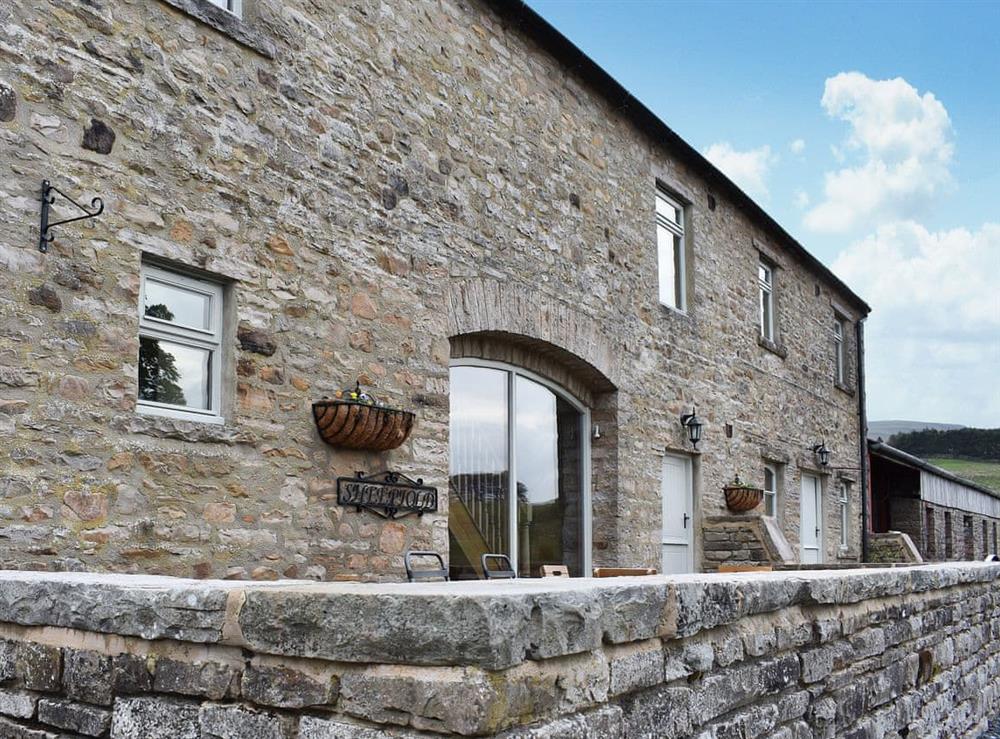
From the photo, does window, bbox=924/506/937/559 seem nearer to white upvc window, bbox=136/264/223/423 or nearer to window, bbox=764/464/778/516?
window, bbox=764/464/778/516

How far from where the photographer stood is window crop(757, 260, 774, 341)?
1330 centimetres

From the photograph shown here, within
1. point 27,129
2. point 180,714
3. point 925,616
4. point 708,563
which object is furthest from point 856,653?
point 708,563

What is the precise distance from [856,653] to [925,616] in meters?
1.44

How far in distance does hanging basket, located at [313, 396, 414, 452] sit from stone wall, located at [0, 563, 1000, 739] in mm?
2567

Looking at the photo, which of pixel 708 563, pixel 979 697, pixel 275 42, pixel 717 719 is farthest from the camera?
pixel 708 563

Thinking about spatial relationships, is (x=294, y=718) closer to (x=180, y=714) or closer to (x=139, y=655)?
(x=180, y=714)

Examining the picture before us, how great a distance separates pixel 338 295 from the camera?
20.2 ft

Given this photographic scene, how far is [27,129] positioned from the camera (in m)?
4.64

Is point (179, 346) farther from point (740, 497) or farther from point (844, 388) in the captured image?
point (844, 388)

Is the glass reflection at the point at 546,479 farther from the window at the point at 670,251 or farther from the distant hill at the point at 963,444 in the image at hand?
the distant hill at the point at 963,444

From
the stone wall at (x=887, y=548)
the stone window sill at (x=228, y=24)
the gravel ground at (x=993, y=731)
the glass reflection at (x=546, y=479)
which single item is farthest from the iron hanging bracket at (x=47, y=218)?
the stone wall at (x=887, y=548)

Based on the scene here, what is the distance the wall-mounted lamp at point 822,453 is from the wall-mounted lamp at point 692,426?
4.58m

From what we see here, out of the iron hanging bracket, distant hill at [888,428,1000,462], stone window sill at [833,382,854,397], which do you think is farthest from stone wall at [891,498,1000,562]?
distant hill at [888,428,1000,462]

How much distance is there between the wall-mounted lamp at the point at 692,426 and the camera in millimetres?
10195
